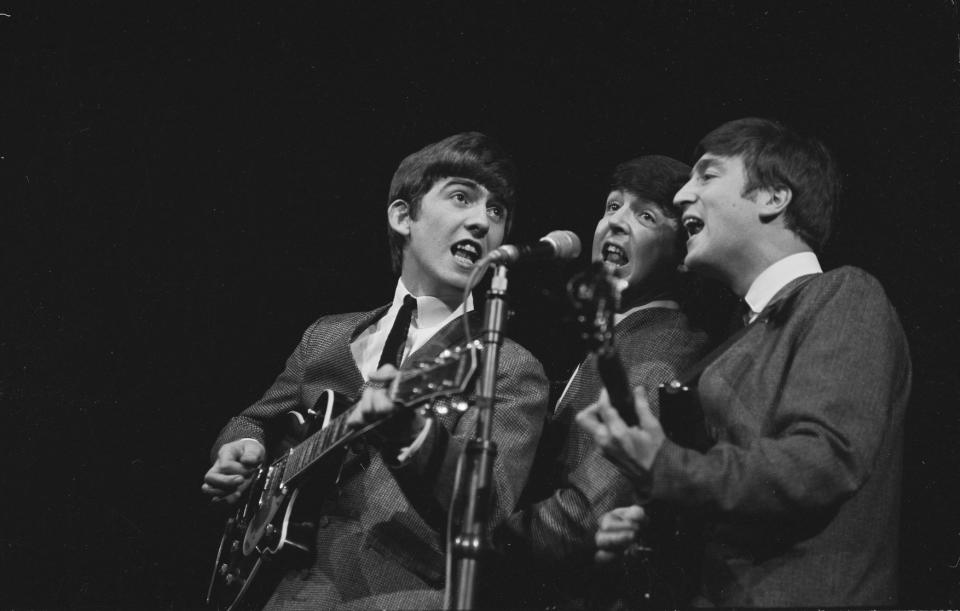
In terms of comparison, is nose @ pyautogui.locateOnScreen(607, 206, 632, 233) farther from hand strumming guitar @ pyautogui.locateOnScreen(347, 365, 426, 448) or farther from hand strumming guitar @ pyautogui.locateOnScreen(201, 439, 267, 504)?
hand strumming guitar @ pyautogui.locateOnScreen(201, 439, 267, 504)

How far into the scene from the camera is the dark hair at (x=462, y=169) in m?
3.17

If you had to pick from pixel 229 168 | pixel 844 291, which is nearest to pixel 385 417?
pixel 844 291

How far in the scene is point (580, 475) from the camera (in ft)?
7.82

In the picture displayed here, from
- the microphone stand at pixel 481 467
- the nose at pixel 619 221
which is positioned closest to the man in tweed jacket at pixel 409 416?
the microphone stand at pixel 481 467

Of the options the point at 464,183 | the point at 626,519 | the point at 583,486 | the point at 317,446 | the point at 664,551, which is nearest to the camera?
the point at 626,519

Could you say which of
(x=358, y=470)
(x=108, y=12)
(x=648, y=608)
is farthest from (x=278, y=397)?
(x=108, y=12)

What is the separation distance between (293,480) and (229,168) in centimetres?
178

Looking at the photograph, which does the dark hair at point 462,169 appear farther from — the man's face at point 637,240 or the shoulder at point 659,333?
the shoulder at point 659,333

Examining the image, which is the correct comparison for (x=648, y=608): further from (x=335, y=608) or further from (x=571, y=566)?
A: (x=335, y=608)

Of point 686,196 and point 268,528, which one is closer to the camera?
point 268,528

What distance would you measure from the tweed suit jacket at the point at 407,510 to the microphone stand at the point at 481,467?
0.34 metres

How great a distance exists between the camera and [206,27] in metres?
3.72

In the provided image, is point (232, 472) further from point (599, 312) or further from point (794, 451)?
point (794, 451)

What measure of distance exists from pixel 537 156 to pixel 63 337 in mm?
2141
